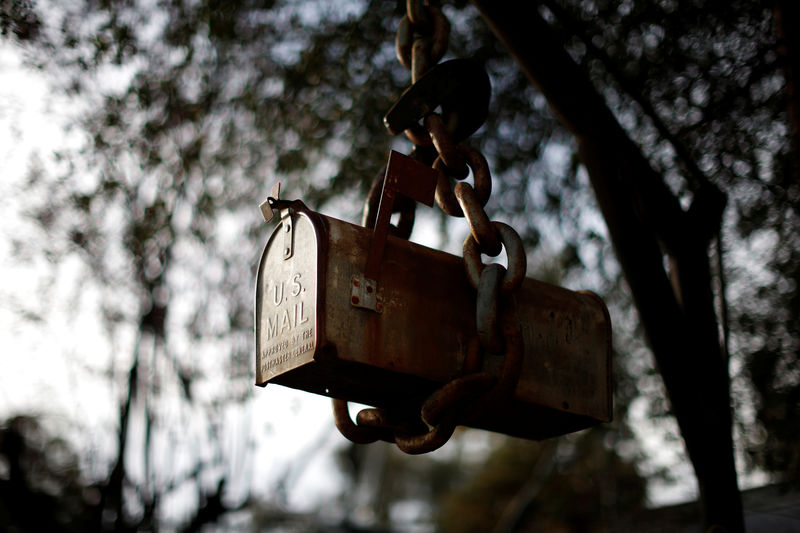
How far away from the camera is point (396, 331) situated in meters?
1.52

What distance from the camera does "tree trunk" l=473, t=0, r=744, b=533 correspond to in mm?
2518

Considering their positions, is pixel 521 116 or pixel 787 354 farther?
pixel 521 116

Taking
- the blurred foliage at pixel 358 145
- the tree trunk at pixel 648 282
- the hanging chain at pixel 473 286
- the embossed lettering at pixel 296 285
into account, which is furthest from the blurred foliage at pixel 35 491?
the embossed lettering at pixel 296 285

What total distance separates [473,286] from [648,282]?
1199 millimetres

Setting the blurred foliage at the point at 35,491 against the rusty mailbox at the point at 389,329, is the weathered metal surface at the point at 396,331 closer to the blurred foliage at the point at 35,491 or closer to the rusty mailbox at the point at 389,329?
the rusty mailbox at the point at 389,329

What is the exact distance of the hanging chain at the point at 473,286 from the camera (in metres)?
1.51

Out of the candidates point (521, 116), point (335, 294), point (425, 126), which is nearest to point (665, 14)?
point (521, 116)

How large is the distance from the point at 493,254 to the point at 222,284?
4364mm

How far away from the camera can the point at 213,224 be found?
569 centimetres

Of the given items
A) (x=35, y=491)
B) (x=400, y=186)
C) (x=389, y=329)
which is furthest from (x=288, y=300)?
(x=35, y=491)

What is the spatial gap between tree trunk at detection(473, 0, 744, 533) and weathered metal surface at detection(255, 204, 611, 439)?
0.90 m

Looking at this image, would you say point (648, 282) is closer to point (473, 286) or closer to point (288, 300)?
point (473, 286)

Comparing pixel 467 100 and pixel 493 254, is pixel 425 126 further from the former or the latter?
pixel 493 254

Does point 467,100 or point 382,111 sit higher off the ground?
point 382,111
